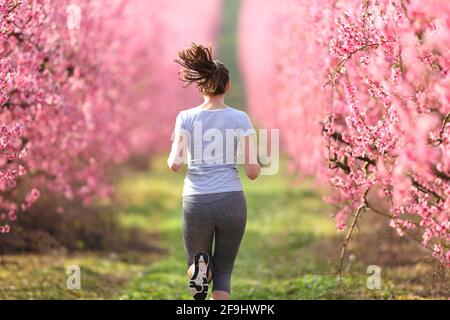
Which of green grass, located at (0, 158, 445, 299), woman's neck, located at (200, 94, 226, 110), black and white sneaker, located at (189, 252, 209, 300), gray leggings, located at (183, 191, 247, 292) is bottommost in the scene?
green grass, located at (0, 158, 445, 299)

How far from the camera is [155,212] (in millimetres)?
18188

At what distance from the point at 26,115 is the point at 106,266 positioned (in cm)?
312

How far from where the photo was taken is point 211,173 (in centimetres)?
565

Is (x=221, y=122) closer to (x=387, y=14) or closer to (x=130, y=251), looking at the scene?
(x=387, y=14)

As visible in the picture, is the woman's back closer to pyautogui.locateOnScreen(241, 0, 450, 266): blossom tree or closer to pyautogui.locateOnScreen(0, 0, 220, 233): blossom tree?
pyautogui.locateOnScreen(241, 0, 450, 266): blossom tree

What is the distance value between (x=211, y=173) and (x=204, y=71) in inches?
32.1

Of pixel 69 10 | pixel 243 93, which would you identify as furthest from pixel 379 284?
pixel 243 93

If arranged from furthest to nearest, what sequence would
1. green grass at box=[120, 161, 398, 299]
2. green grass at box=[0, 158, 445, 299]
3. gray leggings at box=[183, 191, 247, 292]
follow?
green grass at box=[120, 161, 398, 299] < green grass at box=[0, 158, 445, 299] < gray leggings at box=[183, 191, 247, 292]

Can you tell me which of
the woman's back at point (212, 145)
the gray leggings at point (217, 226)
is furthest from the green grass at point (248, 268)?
the woman's back at point (212, 145)

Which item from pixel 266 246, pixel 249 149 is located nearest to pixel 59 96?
pixel 249 149

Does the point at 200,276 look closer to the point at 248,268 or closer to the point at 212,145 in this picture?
the point at 212,145

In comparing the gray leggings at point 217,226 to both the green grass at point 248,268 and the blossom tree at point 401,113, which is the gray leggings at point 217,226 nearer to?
the blossom tree at point 401,113

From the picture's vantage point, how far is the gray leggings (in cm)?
558

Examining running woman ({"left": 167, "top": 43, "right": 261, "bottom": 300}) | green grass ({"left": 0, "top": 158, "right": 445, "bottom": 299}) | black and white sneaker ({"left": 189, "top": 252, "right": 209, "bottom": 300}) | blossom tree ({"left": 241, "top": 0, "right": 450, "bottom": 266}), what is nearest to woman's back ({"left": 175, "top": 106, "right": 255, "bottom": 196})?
running woman ({"left": 167, "top": 43, "right": 261, "bottom": 300})
